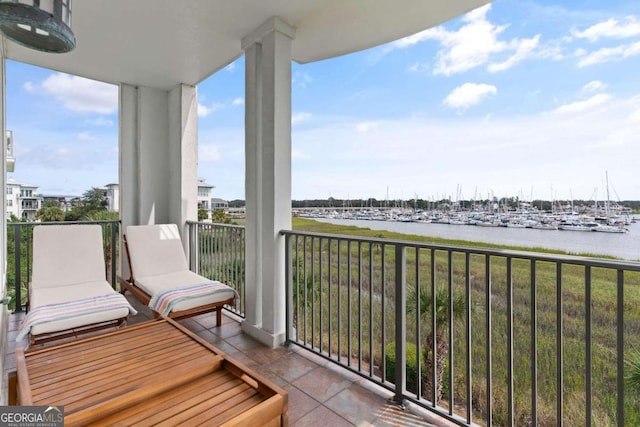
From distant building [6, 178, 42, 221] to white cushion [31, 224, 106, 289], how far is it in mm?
1383

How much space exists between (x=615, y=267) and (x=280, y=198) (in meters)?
2.53

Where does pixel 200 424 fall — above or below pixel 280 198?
below

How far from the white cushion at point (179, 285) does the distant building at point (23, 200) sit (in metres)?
2.24

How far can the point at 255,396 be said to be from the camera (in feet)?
5.14

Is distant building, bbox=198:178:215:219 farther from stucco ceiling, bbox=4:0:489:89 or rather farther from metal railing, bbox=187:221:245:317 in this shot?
stucco ceiling, bbox=4:0:489:89

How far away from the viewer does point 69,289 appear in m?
3.41

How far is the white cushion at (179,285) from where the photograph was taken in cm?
328

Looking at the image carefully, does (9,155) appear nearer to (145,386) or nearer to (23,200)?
(23,200)

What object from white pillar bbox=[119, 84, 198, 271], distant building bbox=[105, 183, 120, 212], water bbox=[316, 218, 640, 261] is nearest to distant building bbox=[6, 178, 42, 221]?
distant building bbox=[105, 183, 120, 212]

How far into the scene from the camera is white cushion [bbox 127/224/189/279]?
13.5 feet

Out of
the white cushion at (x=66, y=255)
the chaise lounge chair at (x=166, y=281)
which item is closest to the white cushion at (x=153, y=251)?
the chaise lounge chair at (x=166, y=281)

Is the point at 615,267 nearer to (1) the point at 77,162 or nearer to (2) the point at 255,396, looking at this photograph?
(2) the point at 255,396

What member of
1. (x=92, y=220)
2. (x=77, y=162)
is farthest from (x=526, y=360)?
(x=77, y=162)

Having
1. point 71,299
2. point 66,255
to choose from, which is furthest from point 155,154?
point 71,299
